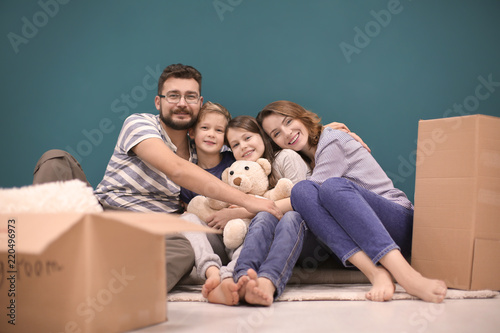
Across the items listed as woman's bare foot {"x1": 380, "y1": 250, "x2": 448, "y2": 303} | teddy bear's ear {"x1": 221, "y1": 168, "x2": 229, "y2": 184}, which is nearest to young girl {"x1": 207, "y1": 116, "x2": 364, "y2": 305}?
teddy bear's ear {"x1": 221, "y1": 168, "x2": 229, "y2": 184}

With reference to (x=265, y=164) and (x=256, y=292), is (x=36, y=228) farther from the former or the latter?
(x=265, y=164)

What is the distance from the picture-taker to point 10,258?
84 cm

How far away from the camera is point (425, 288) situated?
1248 mm

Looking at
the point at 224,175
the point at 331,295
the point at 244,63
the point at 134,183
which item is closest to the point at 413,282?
the point at 331,295

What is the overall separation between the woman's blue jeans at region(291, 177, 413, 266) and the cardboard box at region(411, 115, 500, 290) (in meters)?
0.12

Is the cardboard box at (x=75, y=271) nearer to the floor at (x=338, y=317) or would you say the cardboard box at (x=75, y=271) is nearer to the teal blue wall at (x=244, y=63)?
the floor at (x=338, y=317)

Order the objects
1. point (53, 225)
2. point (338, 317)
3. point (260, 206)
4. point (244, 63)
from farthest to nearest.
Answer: point (244, 63) → point (260, 206) → point (338, 317) → point (53, 225)

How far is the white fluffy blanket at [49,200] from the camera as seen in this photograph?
2.87 feet

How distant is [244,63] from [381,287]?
1463mm

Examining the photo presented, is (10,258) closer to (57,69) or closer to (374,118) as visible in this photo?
(57,69)

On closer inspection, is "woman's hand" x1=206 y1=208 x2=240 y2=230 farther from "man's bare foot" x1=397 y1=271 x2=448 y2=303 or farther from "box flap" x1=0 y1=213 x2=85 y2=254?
"box flap" x1=0 y1=213 x2=85 y2=254

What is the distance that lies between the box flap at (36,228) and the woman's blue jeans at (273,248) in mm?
667

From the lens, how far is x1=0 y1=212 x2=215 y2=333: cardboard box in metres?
0.80

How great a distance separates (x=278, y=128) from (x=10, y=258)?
4.31 ft
